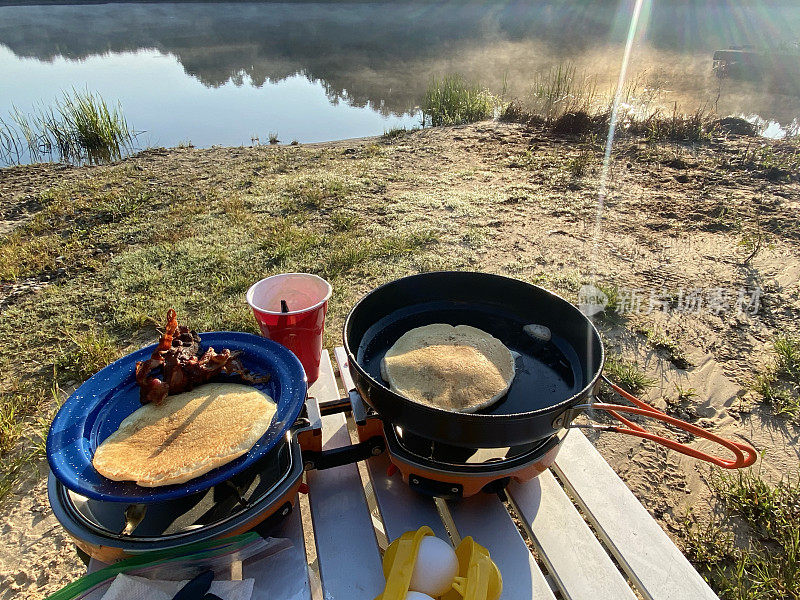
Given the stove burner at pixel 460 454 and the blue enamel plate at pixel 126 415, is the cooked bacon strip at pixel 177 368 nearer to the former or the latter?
the blue enamel plate at pixel 126 415

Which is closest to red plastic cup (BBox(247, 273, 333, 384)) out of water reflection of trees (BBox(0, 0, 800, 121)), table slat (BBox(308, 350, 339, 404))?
table slat (BBox(308, 350, 339, 404))

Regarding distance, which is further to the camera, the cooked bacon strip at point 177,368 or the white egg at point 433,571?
the cooked bacon strip at point 177,368

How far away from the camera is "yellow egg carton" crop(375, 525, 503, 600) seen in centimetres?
128

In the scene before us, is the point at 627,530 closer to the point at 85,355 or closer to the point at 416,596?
the point at 416,596

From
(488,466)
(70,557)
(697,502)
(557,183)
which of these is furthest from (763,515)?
(557,183)

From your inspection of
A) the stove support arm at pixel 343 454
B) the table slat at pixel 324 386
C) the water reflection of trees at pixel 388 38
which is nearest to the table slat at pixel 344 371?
the table slat at pixel 324 386

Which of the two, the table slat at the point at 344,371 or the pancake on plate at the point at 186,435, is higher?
the pancake on plate at the point at 186,435

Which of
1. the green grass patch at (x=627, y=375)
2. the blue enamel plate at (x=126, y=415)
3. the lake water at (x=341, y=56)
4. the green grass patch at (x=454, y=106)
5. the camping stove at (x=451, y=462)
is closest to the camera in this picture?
the blue enamel plate at (x=126, y=415)

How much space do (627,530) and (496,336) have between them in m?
0.83

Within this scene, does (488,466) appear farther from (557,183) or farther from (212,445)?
(557,183)

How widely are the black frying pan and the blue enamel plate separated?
25 cm

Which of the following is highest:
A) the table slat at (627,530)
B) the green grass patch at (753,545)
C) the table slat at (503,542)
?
the table slat at (503,542)

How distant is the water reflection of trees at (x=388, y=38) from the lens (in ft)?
46.4

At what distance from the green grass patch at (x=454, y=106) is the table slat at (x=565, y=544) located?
8.00 m
